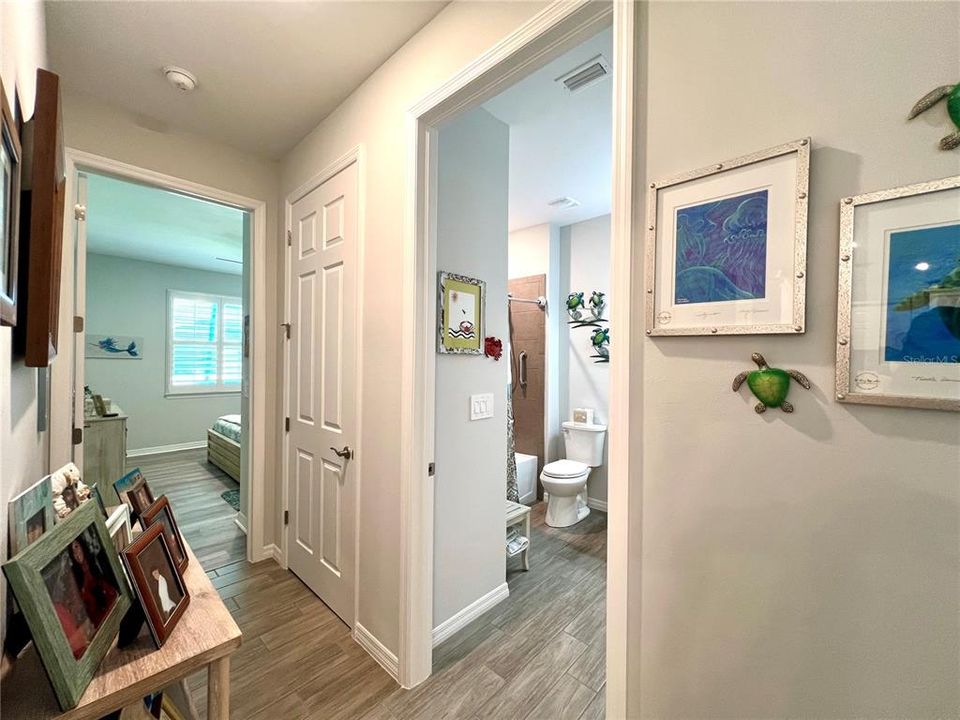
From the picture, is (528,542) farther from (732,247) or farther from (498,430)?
(732,247)

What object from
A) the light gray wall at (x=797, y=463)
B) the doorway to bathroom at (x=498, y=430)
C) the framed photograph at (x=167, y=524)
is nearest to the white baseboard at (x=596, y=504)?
the doorway to bathroom at (x=498, y=430)

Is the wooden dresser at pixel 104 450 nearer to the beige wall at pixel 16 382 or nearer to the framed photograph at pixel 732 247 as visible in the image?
the beige wall at pixel 16 382

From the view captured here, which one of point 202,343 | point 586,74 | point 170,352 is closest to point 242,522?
point 586,74

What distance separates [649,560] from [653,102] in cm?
108

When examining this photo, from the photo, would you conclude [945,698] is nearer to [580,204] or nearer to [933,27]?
[933,27]

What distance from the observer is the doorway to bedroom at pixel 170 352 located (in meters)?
3.43

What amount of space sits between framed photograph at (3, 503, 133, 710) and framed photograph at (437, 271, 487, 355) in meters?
1.26

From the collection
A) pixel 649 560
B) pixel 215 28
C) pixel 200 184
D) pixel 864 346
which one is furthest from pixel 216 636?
pixel 200 184

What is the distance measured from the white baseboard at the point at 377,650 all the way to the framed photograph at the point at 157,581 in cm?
105

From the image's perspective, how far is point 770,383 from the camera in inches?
30.8

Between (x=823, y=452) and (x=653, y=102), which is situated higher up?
(x=653, y=102)

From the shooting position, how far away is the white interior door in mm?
2020

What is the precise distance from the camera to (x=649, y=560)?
37.7 inches

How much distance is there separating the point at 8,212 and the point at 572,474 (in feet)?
10.4
